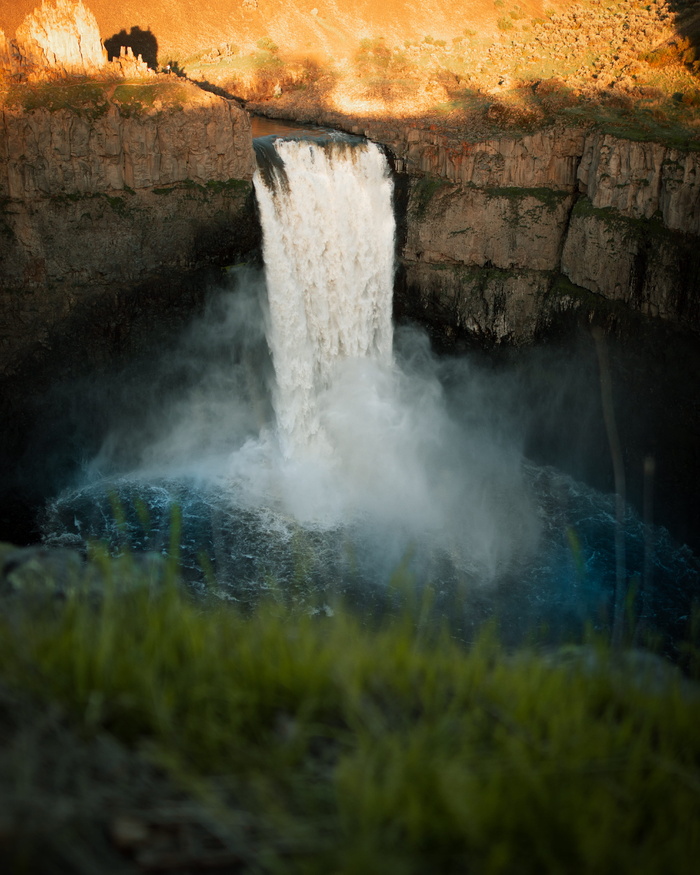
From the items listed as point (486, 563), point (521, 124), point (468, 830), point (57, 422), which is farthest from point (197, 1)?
point (468, 830)

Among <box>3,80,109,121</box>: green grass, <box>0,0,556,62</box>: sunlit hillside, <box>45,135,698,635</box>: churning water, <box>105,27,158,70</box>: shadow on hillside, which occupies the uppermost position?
<box>0,0,556,62</box>: sunlit hillside

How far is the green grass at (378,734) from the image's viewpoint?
→ 2.82m

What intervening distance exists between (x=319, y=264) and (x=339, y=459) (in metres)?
5.11

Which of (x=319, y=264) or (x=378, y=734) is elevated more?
(x=319, y=264)

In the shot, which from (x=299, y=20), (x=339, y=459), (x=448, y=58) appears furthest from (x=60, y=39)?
(x=299, y=20)

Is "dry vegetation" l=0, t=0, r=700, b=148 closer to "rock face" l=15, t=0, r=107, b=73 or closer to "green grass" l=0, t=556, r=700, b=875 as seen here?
"rock face" l=15, t=0, r=107, b=73

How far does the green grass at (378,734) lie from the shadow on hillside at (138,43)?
29737 millimetres

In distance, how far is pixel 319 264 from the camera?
1823 cm

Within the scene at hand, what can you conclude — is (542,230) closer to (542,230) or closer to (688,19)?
(542,230)

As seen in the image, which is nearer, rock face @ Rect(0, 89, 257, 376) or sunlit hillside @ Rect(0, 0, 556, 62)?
rock face @ Rect(0, 89, 257, 376)

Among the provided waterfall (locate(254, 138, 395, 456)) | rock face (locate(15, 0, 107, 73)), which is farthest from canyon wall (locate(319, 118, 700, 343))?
rock face (locate(15, 0, 107, 73))

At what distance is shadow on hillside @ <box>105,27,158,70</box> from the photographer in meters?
28.0

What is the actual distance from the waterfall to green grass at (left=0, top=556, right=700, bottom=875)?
14.6 meters

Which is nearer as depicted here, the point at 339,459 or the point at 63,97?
the point at 63,97
